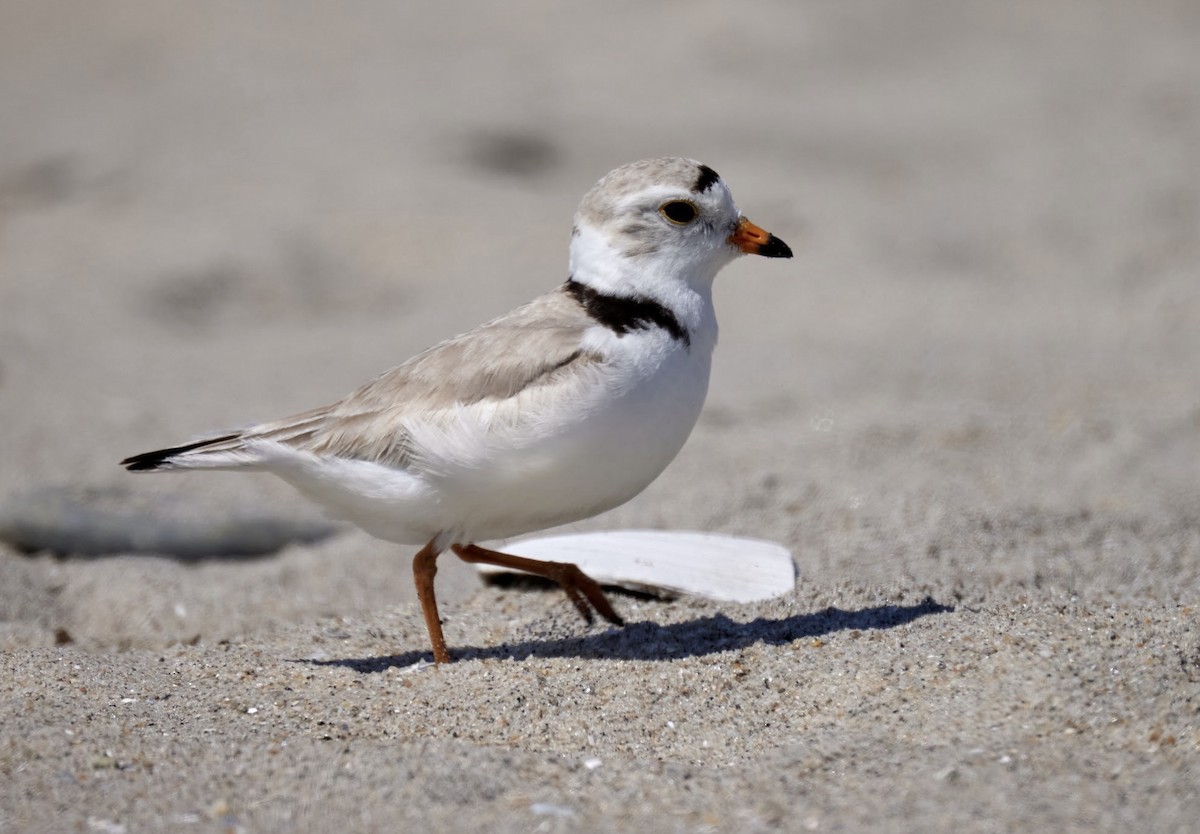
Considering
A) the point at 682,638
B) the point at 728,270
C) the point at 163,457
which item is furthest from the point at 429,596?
the point at 728,270

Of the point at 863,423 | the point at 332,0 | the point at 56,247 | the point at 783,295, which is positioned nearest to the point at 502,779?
the point at 863,423

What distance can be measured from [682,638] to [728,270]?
592cm

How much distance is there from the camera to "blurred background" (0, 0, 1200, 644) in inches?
217

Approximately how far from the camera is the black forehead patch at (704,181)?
3.78 meters

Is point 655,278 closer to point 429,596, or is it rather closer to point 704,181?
point 704,181

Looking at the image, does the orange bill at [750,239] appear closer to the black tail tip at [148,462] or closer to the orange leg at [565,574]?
the orange leg at [565,574]

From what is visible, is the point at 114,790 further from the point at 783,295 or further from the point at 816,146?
the point at 816,146

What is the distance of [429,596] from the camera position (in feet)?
12.7

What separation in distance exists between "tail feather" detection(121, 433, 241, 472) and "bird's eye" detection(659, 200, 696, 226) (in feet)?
4.76

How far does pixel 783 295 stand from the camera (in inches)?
347

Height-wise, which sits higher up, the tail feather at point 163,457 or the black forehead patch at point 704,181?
the black forehead patch at point 704,181

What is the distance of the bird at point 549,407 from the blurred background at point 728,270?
3.68ft

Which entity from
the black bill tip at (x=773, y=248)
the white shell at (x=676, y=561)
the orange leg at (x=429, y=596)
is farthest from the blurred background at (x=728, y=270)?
the black bill tip at (x=773, y=248)

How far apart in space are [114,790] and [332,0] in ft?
37.5
